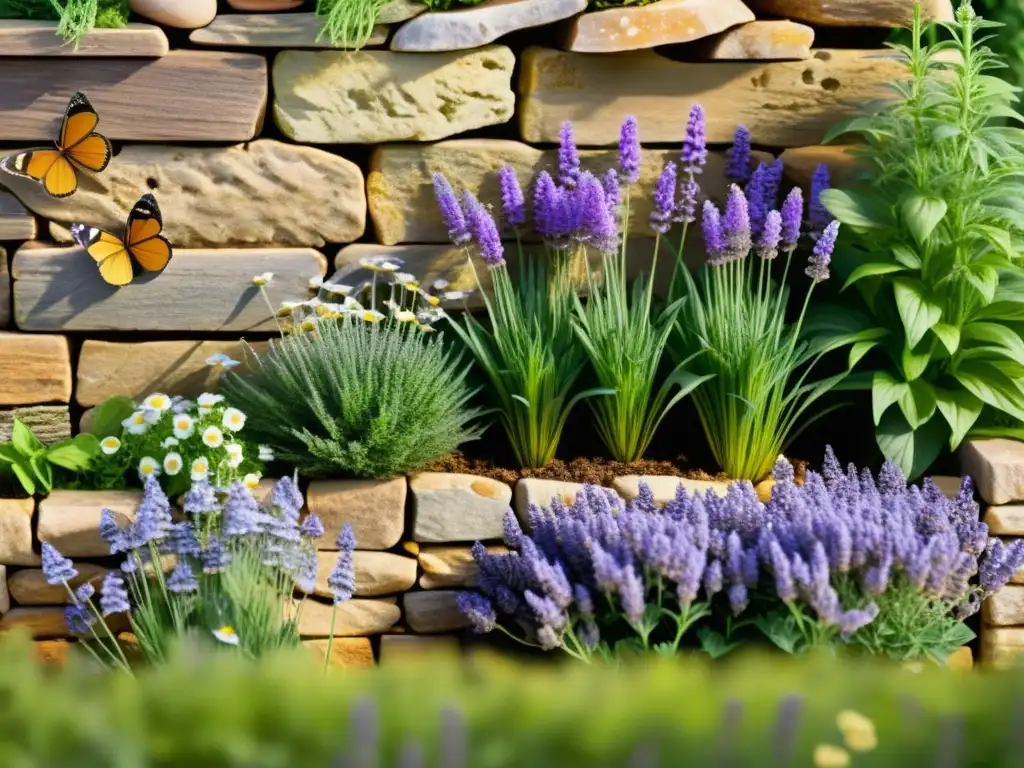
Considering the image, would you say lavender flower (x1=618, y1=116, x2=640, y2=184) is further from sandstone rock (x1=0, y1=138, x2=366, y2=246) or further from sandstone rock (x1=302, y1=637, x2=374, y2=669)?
sandstone rock (x1=302, y1=637, x2=374, y2=669)

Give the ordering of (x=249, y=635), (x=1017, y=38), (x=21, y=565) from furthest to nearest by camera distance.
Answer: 1. (x=1017, y=38)
2. (x=21, y=565)
3. (x=249, y=635)

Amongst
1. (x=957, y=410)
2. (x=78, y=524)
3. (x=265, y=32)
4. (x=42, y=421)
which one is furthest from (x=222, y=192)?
(x=957, y=410)

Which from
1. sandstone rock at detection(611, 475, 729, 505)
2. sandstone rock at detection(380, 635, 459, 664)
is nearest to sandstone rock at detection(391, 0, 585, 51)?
sandstone rock at detection(611, 475, 729, 505)

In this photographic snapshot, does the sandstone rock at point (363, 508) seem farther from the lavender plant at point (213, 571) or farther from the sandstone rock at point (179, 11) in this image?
the sandstone rock at point (179, 11)

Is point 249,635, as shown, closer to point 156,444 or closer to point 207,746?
point 156,444

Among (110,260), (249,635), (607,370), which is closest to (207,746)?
(249,635)

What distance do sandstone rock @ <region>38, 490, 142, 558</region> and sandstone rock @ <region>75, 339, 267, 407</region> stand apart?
1.84 feet

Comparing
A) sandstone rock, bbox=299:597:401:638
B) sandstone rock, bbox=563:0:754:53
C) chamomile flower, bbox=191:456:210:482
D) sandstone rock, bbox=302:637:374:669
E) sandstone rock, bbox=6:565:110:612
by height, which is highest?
sandstone rock, bbox=563:0:754:53

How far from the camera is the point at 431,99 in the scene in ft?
12.5

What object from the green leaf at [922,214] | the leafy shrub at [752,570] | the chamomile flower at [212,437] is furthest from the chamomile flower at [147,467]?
the green leaf at [922,214]

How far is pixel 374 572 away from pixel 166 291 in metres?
1.14

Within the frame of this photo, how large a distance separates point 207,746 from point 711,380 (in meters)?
2.58

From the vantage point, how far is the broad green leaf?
352cm

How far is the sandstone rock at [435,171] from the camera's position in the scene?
388 cm
